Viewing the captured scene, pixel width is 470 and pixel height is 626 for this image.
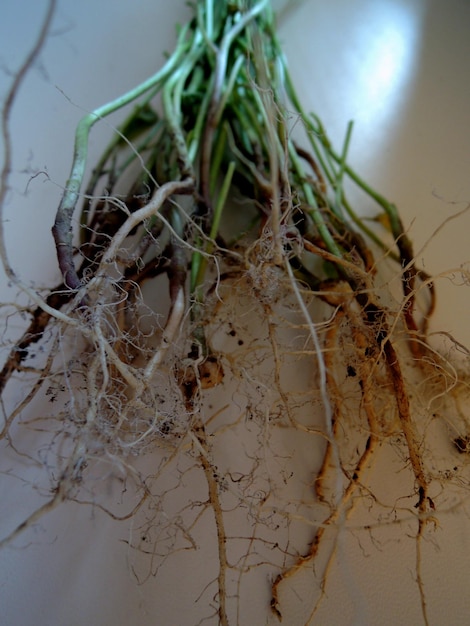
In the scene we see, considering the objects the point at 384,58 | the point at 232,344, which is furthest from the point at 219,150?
the point at 384,58

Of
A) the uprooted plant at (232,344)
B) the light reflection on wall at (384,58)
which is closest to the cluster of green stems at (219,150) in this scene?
the uprooted plant at (232,344)

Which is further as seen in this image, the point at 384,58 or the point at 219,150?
the point at 384,58

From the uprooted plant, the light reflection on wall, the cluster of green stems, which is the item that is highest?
the light reflection on wall

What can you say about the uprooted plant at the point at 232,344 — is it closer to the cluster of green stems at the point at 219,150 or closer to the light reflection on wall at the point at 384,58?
the cluster of green stems at the point at 219,150

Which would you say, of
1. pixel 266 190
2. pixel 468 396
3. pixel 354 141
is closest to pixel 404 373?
pixel 468 396

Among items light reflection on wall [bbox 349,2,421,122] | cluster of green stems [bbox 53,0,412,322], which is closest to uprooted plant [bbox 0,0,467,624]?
cluster of green stems [bbox 53,0,412,322]

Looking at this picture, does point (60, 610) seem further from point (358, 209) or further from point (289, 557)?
point (358, 209)

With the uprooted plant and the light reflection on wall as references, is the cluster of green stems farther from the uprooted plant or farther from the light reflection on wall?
the light reflection on wall

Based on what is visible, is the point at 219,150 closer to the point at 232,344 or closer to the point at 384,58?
the point at 232,344
